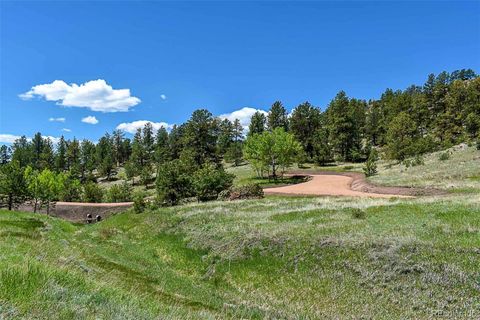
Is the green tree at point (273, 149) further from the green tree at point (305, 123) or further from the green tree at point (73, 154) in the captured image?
the green tree at point (73, 154)

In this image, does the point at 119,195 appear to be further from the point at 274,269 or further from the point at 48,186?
the point at 274,269

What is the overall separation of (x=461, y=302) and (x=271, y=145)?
185ft

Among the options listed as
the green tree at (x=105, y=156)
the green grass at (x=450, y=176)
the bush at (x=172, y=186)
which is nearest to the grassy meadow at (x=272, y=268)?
the green grass at (x=450, y=176)

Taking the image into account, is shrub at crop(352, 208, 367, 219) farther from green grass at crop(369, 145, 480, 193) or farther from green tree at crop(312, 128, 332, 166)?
green tree at crop(312, 128, 332, 166)

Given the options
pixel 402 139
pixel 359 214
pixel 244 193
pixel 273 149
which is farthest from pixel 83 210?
pixel 402 139

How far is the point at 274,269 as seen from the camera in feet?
64.5

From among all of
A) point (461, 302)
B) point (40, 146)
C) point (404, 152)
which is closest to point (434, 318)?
point (461, 302)

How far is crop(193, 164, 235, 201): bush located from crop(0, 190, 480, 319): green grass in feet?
59.9

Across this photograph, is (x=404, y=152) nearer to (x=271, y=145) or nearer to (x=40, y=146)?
(x=271, y=145)

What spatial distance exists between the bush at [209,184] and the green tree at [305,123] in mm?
62573

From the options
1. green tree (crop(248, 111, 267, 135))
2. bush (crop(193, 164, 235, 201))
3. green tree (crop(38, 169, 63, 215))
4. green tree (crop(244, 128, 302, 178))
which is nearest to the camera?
bush (crop(193, 164, 235, 201))

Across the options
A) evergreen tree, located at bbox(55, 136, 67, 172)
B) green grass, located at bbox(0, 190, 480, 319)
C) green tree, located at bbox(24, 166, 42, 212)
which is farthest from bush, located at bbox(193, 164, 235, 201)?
evergreen tree, located at bbox(55, 136, 67, 172)

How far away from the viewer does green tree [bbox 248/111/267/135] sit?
122875mm

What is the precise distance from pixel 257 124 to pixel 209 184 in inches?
3006
